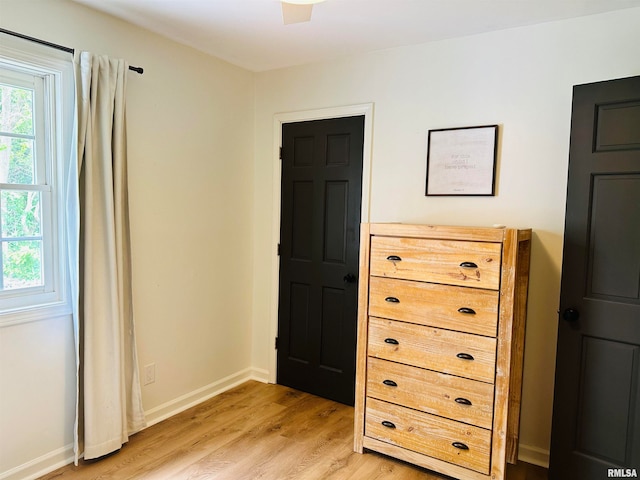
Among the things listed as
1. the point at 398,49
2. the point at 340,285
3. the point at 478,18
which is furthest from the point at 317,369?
the point at 478,18

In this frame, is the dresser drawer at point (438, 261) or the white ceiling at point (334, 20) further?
the white ceiling at point (334, 20)

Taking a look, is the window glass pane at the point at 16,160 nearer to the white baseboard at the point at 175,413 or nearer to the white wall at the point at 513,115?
the white baseboard at the point at 175,413

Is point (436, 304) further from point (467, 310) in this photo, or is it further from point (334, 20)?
point (334, 20)

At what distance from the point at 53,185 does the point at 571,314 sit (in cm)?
280

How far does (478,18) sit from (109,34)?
A: 2.11 meters

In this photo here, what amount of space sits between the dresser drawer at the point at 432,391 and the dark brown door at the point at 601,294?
45 centimetres

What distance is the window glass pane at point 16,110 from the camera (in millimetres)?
2074

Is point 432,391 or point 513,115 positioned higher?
point 513,115

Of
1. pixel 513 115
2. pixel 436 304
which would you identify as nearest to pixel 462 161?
pixel 513 115

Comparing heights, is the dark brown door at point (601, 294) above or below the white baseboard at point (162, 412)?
above

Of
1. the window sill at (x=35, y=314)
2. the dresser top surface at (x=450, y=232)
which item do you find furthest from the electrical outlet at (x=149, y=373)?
the dresser top surface at (x=450, y=232)

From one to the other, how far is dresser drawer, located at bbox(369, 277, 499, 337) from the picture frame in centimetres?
73

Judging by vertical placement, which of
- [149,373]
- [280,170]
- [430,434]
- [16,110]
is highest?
[16,110]

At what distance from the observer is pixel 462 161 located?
2.61m
